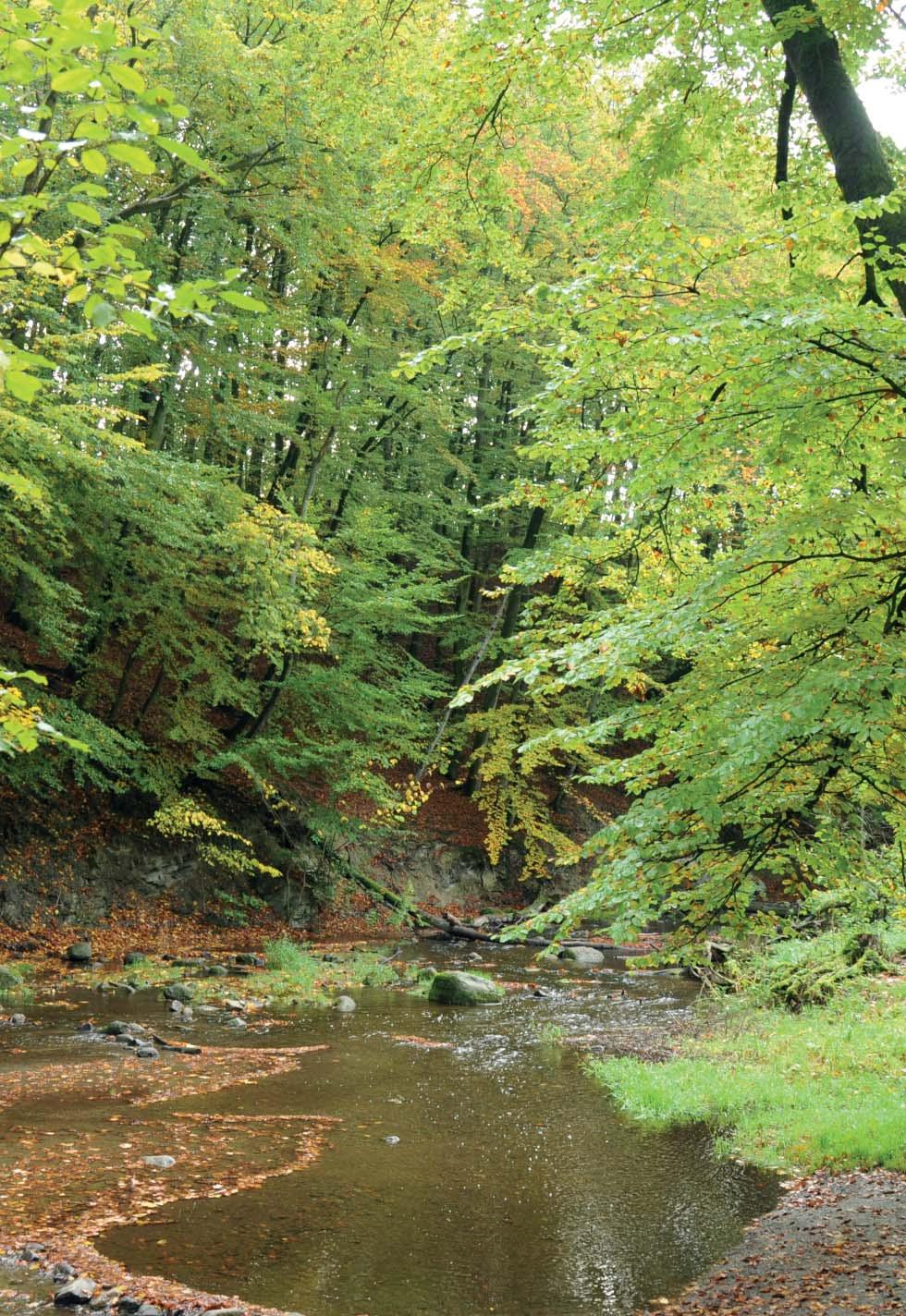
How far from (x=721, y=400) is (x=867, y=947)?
10298mm

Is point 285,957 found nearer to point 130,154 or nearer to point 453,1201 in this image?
point 453,1201

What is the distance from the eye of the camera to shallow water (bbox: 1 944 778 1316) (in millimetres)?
5250

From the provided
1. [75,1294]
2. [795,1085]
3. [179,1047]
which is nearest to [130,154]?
[75,1294]

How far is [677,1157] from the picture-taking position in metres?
7.59

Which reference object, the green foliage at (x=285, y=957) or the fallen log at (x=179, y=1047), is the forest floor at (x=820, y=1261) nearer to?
the fallen log at (x=179, y=1047)

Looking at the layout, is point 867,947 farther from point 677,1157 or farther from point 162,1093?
point 162,1093

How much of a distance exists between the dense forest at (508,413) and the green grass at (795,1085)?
1954 millimetres

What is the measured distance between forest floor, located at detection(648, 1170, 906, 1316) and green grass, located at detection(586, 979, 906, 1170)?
2.03ft

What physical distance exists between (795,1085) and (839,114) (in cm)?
770

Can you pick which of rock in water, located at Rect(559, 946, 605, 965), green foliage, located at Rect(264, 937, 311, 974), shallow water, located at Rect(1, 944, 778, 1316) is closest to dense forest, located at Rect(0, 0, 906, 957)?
shallow water, located at Rect(1, 944, 778, 1316)

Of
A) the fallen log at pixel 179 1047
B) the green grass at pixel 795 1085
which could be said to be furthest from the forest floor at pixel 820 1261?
the fallen log at pixel 179 1047

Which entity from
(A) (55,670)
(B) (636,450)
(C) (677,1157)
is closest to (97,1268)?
(C) (677,1157)

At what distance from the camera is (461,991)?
44.7 feet

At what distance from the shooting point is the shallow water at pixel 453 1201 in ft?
17.2
